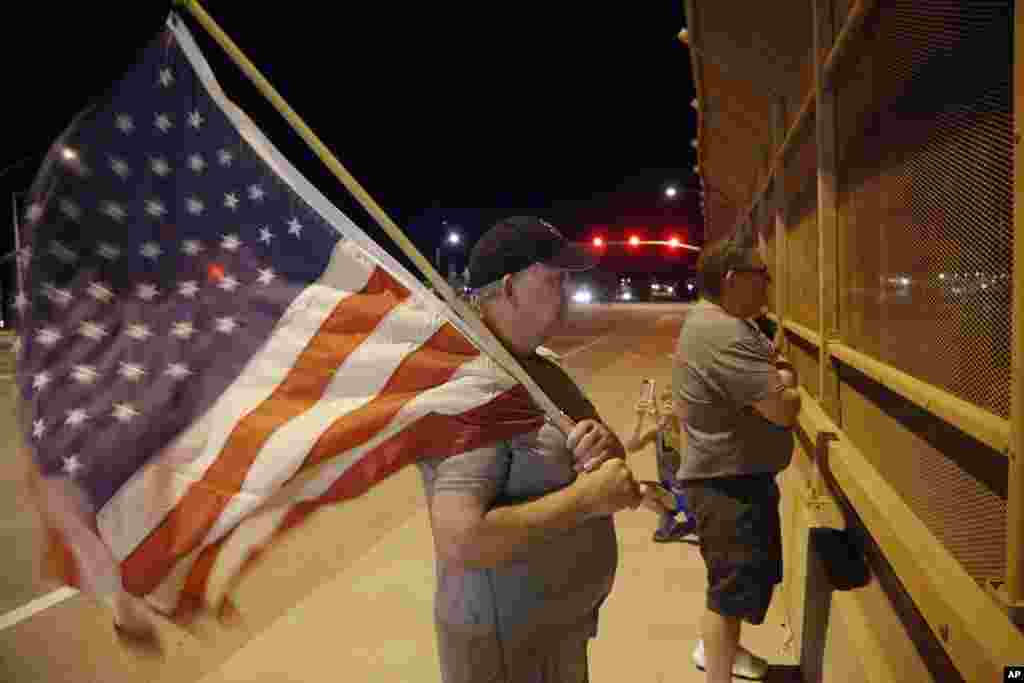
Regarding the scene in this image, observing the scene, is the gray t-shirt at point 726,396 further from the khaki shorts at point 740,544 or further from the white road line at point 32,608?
the white road line at point 32,608

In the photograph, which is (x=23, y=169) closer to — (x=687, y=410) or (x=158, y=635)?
(x=158, y=635)

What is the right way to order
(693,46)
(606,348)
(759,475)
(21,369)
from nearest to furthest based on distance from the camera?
(21,369), (759,475), (693,46), (606,348)

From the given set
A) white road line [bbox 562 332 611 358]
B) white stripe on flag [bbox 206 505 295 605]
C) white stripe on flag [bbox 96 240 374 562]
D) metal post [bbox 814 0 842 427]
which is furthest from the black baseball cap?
white road line [bbox 562 332 611 358]

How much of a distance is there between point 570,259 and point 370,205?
1.86 feet

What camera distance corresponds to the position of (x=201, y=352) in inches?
70.5

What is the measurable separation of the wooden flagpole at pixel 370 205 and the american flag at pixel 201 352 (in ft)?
0.13

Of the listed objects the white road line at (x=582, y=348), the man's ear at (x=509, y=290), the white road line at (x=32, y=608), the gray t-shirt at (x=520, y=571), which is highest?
the man's ear at (x=509, y=290)

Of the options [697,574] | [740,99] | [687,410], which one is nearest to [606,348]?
[740,99]

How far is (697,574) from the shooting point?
202 inches

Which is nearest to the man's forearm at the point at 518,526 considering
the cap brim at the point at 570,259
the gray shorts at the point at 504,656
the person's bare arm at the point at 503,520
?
the person's bare arm at the point at 503,520

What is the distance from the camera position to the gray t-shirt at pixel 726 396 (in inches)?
118

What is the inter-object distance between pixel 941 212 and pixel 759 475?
145 cm

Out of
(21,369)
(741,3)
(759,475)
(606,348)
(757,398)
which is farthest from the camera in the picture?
(606,348)

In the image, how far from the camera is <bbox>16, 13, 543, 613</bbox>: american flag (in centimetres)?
168
